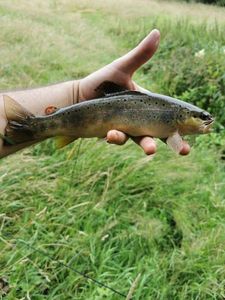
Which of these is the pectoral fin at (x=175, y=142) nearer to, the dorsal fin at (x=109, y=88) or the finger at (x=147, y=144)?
the finger at (x=147, y=144)

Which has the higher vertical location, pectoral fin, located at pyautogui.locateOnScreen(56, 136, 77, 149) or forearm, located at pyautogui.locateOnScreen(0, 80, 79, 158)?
pectoral fin, located at pyautogui.locateOnScreen(56, 136, 77, 149)

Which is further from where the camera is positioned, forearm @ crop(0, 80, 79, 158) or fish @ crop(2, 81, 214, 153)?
forearm @ crop(0, 80, 79, 158)

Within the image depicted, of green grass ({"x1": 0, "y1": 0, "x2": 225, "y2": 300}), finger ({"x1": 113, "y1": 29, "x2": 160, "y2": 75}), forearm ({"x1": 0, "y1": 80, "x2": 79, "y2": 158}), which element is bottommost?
green grass ({"x1": 0, "y1": 0, "x2": 225, "y2": 300})

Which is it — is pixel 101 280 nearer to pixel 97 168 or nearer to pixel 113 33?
pixel 97 168

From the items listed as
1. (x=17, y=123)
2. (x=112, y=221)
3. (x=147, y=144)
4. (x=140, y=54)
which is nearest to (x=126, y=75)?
(x=140, y=54)

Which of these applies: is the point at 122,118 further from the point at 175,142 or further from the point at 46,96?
the point at 46,96

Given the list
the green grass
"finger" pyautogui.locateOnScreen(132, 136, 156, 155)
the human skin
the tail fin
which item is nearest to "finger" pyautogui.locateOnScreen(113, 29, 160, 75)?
the human skin

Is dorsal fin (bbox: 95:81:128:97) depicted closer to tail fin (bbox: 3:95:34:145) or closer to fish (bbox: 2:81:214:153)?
fish (bbox: 2:81:214:153)
